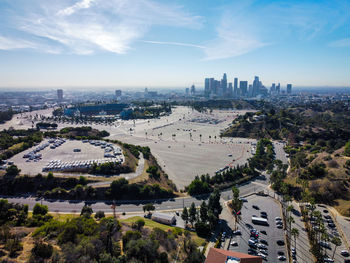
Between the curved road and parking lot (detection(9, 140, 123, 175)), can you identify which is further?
parking lot (detection(9, 140, 123, 175))

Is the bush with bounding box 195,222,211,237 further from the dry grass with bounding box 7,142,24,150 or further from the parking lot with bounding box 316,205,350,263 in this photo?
the dry grass with bounding box 7,142,24,150

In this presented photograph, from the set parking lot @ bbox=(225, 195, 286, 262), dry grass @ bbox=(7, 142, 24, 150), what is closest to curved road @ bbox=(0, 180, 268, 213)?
parking lot @ bbox=(225, 195, 286, 262)

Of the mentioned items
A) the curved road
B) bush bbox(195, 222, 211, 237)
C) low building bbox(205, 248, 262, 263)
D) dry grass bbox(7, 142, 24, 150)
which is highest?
dry grass bbox(7, 142, 24, 150)

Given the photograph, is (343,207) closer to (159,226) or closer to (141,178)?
(159,226)

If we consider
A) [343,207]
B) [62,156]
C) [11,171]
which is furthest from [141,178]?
[343,207]

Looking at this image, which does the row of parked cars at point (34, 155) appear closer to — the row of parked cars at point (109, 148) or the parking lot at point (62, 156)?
the parking lot at point (62, 156)

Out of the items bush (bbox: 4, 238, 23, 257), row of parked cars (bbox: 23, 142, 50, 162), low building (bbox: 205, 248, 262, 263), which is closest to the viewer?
bush (bbox: 4, 238, 23, 257)

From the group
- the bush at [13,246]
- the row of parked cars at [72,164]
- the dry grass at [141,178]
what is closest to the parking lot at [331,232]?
the dry grass at [141,178]

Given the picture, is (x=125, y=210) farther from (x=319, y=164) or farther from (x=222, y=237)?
(x=319, y=164)
